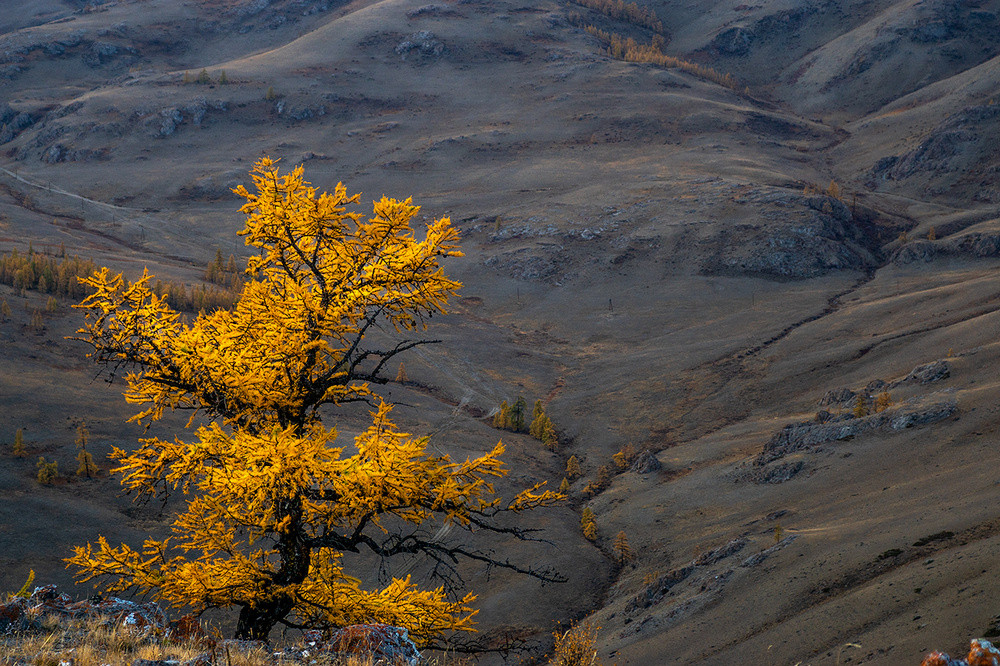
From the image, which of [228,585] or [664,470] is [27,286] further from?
[228,585]

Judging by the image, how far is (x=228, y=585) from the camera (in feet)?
24.9

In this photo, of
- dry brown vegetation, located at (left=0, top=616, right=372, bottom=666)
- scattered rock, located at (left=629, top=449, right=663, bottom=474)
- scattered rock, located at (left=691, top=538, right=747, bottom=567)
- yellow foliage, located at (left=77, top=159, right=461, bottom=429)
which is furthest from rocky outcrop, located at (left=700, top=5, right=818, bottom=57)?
dry brown vegetation, located at (left=0, top=616, right=372, bottom=666)

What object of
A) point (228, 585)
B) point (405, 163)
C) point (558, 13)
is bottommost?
point (228, 585)

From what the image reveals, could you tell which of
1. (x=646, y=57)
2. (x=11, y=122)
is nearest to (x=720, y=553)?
(x=11, y=122)

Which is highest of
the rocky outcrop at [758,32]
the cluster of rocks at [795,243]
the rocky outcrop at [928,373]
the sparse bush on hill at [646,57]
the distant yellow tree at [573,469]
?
the rocky outcrop at [758,32]

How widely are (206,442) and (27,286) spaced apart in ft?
105

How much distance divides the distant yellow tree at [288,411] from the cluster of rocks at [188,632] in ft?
0.98

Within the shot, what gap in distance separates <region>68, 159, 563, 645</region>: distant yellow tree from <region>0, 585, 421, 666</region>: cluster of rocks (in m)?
0.30

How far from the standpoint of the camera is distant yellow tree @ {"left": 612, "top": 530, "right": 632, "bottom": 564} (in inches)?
906

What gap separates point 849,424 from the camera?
956 inches

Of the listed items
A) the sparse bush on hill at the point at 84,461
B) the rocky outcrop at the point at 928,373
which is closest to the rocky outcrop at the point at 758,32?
the rocky outcrop at the point at 928,373

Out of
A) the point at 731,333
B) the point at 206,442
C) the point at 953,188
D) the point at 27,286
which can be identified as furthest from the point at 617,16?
the point at 206,442

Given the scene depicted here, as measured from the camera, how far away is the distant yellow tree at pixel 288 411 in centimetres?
724

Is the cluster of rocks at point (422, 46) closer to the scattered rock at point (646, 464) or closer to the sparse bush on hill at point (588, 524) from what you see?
the scattered rock at point (646, 464)
